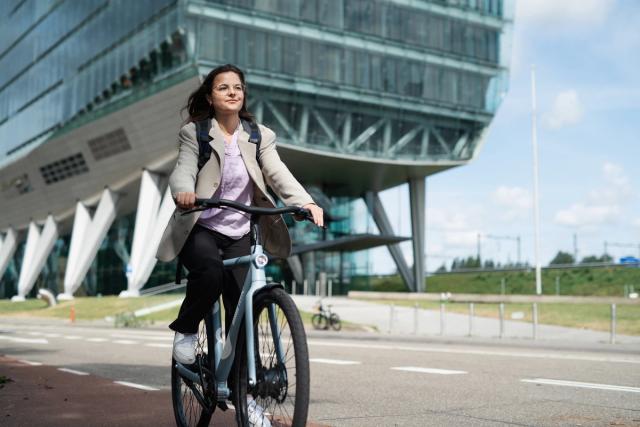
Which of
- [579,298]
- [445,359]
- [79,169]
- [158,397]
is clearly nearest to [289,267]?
[79,169]

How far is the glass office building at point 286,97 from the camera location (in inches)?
1805

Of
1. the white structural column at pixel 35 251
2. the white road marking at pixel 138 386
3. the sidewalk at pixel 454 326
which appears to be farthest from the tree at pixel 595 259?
the white road marking at pixel 138 386

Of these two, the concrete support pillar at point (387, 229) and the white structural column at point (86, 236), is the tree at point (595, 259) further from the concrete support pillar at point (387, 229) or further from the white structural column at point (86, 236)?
the white structural column at point (86, 236)

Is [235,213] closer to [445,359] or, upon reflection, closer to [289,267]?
[445,359]

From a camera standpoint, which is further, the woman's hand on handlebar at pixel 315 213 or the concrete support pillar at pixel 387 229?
the concrete support pillar at pixel 387 229

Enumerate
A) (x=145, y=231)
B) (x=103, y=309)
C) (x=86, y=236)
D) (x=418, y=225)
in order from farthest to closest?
(x=418, y=225)
(x=86, y=236)
(x=145, y=231)
(x=103, y=309)

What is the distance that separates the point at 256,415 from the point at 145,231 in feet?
157

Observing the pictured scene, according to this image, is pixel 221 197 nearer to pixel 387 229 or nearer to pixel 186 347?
pixel 186 347

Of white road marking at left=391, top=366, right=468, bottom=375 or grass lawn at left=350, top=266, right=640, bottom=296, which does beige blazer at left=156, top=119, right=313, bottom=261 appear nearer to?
white road marking at left=391, top=366, right=468, bottom=375

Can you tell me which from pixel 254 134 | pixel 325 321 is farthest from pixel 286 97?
pixel 254 134

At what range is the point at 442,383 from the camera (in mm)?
8492

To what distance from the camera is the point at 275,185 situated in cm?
463

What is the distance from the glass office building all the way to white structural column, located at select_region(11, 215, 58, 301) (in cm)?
18

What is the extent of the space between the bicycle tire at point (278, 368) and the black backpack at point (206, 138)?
92 centimetres
